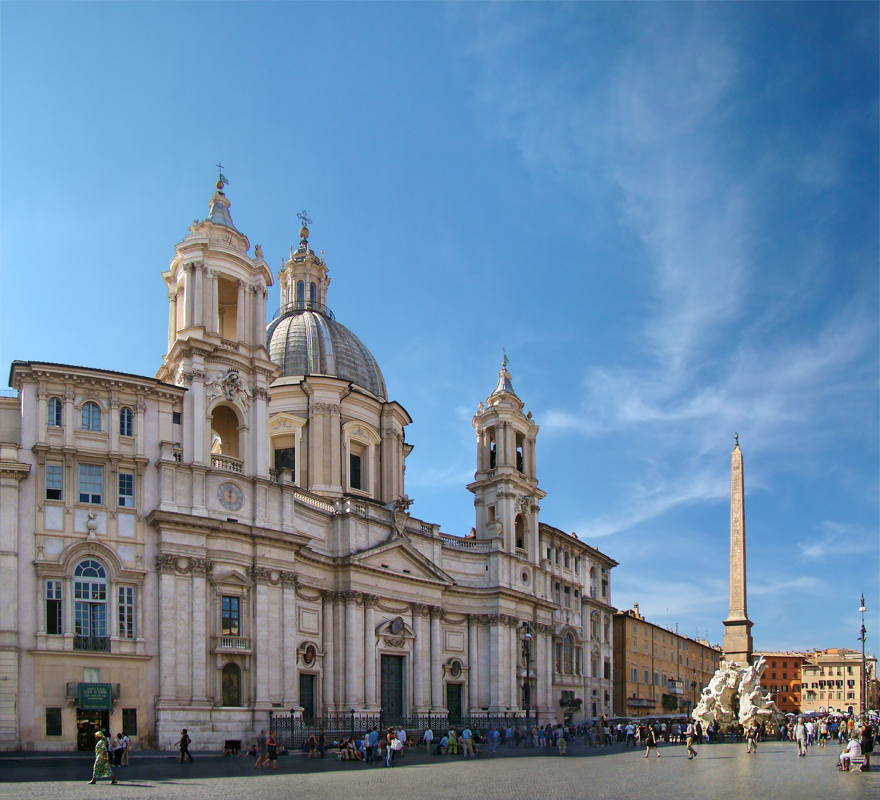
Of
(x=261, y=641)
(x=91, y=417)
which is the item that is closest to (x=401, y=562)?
(x=261, y=641)

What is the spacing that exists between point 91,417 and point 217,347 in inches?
248

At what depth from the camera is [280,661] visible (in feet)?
134

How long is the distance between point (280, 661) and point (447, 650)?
1429 centimetres

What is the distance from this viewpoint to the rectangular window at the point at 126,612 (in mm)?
35750

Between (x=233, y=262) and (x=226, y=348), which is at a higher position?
(x=233, y=262)

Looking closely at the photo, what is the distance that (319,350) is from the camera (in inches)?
2200

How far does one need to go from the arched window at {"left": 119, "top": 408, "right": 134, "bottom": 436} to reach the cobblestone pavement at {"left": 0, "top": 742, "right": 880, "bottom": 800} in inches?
458

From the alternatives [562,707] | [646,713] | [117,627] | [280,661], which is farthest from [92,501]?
[646,713]

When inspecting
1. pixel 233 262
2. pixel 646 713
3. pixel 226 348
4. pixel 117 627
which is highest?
pixel 233 262

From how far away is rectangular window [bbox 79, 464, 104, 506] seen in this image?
36031 millimetres

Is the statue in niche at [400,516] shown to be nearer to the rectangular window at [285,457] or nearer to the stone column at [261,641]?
the rectangular window at [285,457]

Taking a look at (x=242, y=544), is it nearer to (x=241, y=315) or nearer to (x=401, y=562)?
(x=241, y=315)

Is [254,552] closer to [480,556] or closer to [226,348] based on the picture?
[226,348]

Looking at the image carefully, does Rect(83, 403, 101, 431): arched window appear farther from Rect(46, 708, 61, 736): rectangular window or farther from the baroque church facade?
Rect(46, 708, 61, 736): rectangular window
